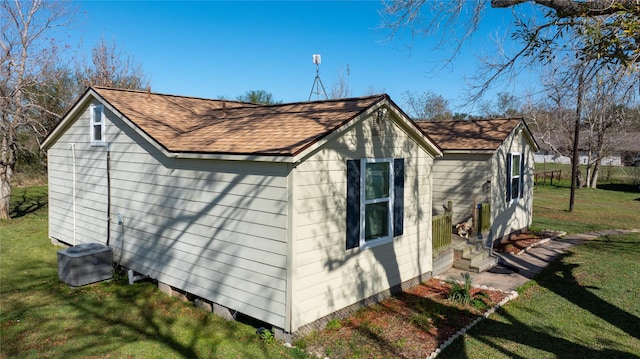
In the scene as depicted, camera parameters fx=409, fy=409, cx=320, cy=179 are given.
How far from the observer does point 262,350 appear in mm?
5883

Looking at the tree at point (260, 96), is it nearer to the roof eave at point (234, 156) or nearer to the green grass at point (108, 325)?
the green grass at point (108, 325)

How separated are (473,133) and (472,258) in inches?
204

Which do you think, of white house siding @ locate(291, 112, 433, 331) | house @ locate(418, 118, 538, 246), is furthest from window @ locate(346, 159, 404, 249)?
house @ locate(418, 118, 538, 246)

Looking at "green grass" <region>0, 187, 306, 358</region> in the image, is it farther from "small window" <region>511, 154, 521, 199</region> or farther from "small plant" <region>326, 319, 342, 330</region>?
"small window" <region>511, 154, 521, 199</region>

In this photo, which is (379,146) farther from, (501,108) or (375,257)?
(501,108)

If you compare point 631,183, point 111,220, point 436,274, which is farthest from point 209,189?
point 631,183

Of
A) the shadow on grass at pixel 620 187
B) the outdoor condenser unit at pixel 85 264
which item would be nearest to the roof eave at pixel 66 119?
the outdoor condenser unit at pixel 85 264

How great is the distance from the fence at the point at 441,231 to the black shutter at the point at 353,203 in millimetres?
3057

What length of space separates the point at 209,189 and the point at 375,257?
10.6 feet

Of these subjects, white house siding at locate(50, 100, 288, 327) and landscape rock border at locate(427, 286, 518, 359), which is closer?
landscape rock border at locate(427, 286, 518, 359)

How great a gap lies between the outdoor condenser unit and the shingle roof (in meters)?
9.18

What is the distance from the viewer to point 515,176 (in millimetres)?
13891

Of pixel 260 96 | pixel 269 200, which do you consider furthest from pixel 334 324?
pixel 260 96

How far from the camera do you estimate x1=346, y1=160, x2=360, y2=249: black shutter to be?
685 cm
